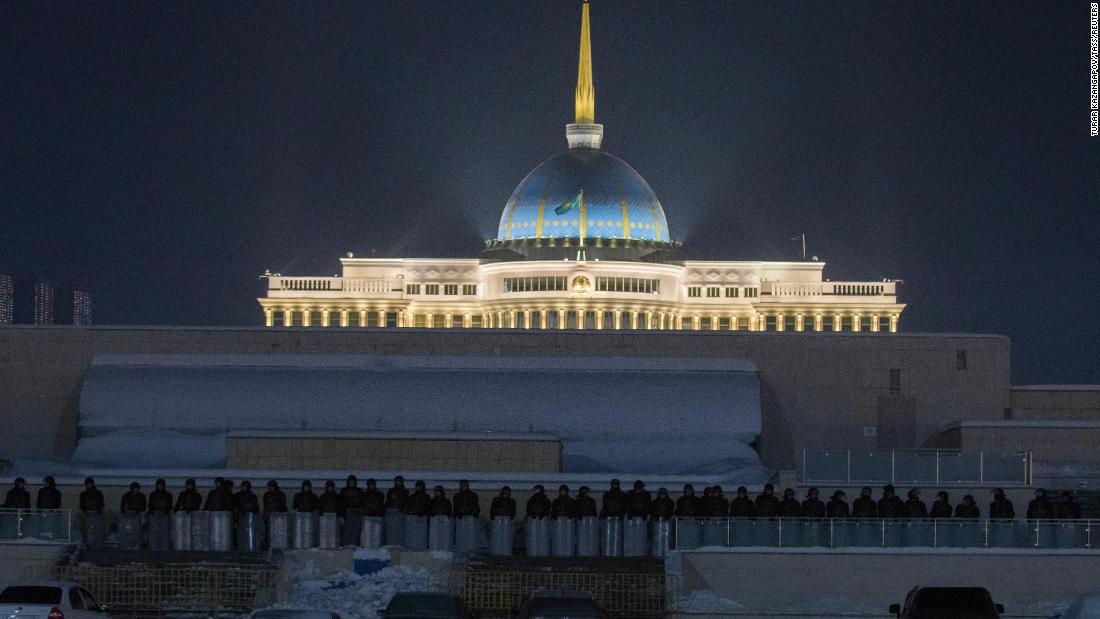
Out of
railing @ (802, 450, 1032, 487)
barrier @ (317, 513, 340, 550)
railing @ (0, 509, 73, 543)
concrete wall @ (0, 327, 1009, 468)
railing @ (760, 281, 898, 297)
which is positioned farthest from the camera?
railing @ (760, 281, 898, 297)

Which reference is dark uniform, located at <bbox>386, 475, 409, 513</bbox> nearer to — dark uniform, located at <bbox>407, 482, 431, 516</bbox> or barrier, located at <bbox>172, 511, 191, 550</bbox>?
dark uniform, located at <bbox>407, 482, 431, 516</bbox>

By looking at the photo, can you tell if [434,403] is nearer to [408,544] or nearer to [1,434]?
[1,434]

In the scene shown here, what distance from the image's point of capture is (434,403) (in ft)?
245

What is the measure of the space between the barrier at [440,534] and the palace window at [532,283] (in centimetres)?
13821

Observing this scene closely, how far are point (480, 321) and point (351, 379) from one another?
379 feet

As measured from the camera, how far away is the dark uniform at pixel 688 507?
53.4 meters

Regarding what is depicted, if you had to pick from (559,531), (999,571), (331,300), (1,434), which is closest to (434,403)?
(1,434)

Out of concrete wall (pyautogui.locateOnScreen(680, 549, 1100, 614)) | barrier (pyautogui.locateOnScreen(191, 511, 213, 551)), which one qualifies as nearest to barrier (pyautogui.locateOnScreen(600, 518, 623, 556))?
concrete wall (pyautogui.locateOnScreen(680, 549, 1100, 614))

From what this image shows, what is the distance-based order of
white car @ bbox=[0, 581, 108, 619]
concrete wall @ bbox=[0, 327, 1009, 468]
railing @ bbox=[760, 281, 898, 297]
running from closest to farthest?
white car @ bbox=[0, 581, 108, 619]
concrete wall @ bbox=[0, 327, 1009, 468]
railing @ bbox=[760, 281, 898, 297]

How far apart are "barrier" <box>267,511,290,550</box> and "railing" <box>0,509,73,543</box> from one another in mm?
3999

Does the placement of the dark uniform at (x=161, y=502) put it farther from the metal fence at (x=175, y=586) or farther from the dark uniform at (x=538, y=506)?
the dark uniform at (x=538, y=506)

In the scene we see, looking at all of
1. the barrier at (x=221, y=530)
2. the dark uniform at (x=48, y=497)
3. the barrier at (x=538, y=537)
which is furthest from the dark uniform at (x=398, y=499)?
the dark uniform at (x=48, y=497)

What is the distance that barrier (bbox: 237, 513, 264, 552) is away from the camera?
176 ft

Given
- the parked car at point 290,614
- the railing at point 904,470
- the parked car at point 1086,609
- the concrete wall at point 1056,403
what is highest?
the concrete wall at point 1056,403
